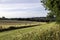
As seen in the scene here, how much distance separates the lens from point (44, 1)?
128ft

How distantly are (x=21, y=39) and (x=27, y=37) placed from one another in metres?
0.54

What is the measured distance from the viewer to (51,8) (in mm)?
Result: 37125

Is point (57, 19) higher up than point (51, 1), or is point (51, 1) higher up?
point (51, 1)

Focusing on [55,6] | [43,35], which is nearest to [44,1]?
[55,6]

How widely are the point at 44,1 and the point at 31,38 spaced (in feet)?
74.6

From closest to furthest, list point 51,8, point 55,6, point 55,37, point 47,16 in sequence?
1. point 55,37
2. point 55,6
3. point 51,8
4. point 47,16

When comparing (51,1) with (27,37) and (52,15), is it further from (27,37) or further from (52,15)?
(27,37)

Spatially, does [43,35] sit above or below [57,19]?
above

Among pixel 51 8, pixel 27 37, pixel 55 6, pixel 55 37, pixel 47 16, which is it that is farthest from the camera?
pixel 47 16

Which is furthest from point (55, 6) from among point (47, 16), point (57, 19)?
point (47, 16)

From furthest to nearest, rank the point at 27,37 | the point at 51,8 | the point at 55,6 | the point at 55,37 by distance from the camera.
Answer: the point at 51,8 → the point at 55,6 → the point at 27,37 → the point at 55,37

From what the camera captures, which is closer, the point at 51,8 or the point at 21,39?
the point at 21,39

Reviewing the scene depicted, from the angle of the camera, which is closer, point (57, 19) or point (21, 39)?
point (21, 39)

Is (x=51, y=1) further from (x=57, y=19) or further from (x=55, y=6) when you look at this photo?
(x=57, y=19)
